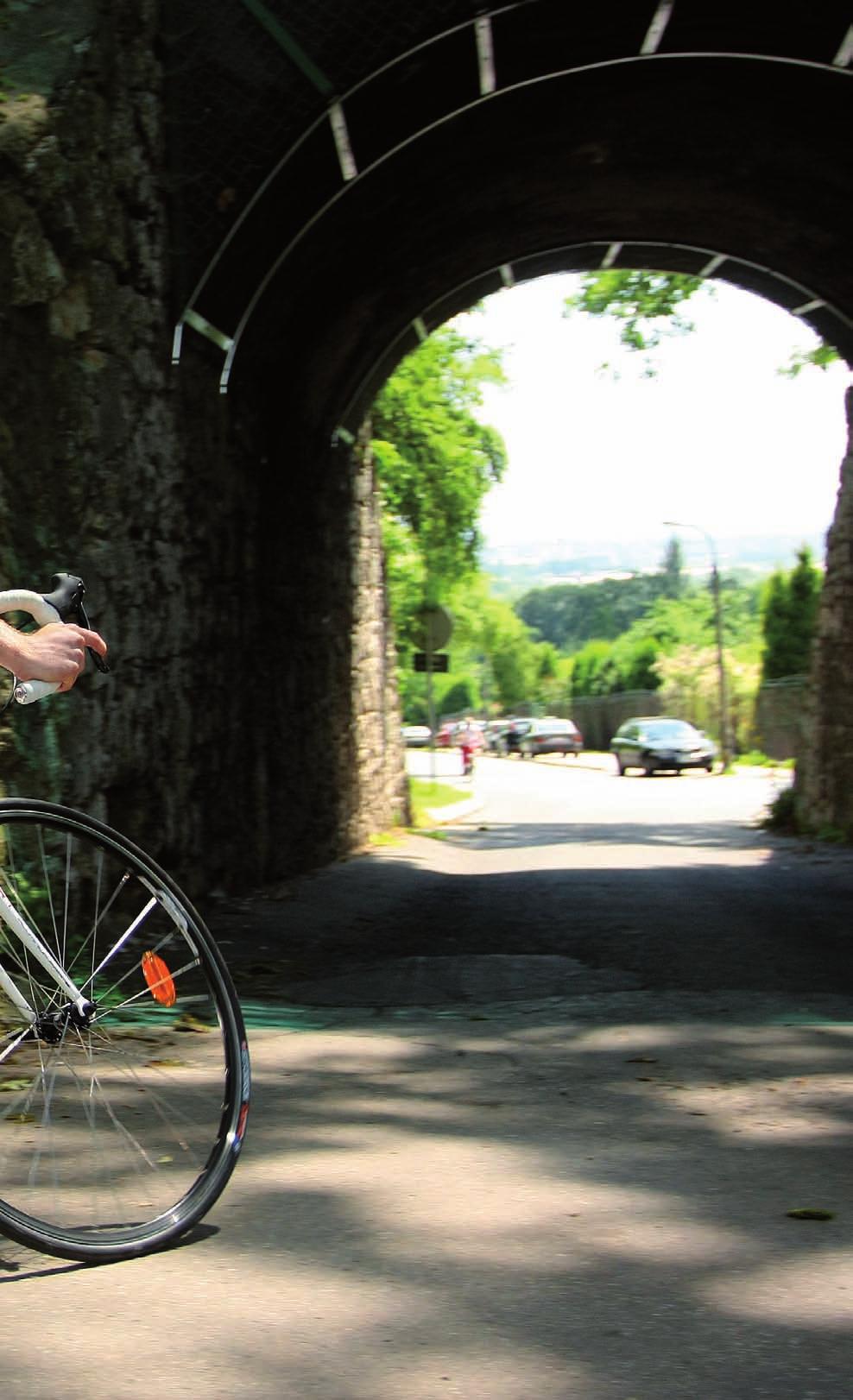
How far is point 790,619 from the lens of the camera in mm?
50781

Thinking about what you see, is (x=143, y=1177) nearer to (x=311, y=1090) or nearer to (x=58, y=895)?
(x=311, y=1090)

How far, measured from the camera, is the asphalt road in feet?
8.18

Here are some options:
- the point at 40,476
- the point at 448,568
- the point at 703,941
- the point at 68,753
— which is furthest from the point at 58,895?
the point at 448,568

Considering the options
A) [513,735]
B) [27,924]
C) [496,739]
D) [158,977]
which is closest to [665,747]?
[513,735]

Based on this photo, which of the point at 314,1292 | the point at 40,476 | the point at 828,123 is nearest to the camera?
Answer: the point at 314,1292

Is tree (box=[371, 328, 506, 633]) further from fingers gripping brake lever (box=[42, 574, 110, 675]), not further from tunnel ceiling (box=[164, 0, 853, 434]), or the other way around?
fingers gripping brake lever (box=[42, 574, 110, 675])

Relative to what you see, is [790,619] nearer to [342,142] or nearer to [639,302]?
[639,302]

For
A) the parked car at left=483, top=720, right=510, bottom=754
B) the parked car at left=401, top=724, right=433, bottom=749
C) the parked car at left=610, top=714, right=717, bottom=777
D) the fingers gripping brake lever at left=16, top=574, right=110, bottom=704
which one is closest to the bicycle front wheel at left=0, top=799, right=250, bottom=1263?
the fingers gripping brake lever at left=16, top=574, right=110, bottom=704

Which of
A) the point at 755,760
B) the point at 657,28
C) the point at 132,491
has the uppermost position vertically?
the point at 657,28

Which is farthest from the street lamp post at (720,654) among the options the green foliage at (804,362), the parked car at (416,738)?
the parked car at (416,738)

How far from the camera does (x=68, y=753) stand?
6.97m

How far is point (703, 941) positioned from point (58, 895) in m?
3.97

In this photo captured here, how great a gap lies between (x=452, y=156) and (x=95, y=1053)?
8.94 meters

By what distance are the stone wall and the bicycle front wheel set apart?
2.65 meters
